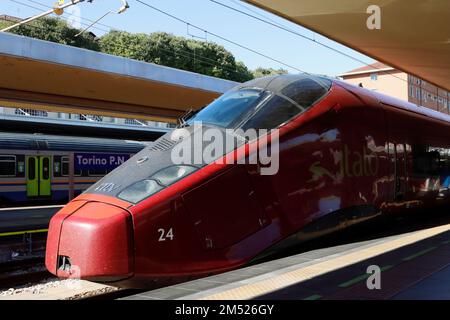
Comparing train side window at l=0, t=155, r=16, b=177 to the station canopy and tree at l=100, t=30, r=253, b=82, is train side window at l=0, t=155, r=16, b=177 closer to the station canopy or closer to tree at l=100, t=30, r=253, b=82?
the station canopy

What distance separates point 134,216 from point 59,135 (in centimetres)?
1615

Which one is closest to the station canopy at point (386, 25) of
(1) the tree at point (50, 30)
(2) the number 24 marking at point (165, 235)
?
(2) the number 24 marking at point (165, 235)

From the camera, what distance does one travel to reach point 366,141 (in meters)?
6.54

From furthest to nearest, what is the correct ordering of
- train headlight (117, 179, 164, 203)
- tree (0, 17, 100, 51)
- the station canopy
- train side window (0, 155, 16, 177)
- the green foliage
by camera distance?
1. the green foliage
2. tree (0, 17, 100, 51)
3. train side window (0, 155, 16, 177)
4. the station canopy
5. train headlight (117, 179, 164, 203)

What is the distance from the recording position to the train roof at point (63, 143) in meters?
17.8

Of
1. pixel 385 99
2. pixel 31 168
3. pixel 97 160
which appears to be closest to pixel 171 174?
pixel 385 99

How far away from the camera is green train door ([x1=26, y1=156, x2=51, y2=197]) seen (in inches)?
714

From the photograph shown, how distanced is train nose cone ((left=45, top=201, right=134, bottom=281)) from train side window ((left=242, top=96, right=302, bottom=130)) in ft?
5.61

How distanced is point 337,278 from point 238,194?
5.20 ft

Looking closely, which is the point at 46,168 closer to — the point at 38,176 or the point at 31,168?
the point at 38,176

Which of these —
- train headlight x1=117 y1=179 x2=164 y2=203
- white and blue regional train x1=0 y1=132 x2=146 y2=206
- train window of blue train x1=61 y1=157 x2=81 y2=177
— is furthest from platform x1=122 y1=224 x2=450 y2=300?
train window of blue train x1=61 y1=157 x2=81 y2=177

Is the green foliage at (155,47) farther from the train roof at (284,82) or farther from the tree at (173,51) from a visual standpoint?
the train roof at (284,82)

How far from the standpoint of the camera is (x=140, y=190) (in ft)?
14.9

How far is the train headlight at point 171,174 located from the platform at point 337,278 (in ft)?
3.76
